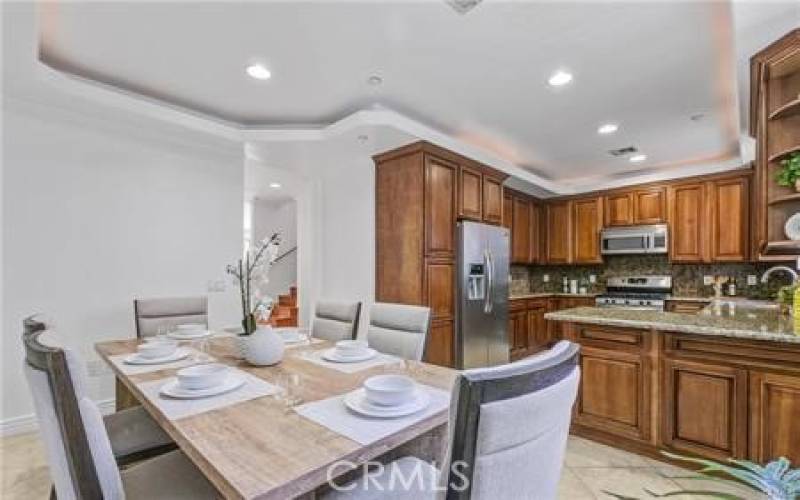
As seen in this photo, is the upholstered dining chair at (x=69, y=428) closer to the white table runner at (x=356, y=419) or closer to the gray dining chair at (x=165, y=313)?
the white table runner at (x=356, y=419)

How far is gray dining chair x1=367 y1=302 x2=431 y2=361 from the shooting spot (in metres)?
2.18

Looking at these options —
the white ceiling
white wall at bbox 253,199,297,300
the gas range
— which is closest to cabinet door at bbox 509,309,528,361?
the gas range

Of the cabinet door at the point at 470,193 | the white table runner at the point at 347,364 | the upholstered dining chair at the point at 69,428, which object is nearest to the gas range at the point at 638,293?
the cabinet door at the point at 470,193

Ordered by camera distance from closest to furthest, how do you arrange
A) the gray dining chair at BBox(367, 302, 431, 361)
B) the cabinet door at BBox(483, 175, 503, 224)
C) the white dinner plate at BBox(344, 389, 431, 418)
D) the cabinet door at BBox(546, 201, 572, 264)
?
1. the white dinner plate at BBox(344, 389, 431, 418)
2. the gray dining chair at BBox(367, 302, 431, 361)
3. the cabinet door at BBox(483, 175, 503, 224)
4. the cabinet door at BBox(546, 201, 572, 264)

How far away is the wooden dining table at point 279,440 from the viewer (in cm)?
89

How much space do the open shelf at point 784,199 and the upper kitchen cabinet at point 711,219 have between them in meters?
2.46

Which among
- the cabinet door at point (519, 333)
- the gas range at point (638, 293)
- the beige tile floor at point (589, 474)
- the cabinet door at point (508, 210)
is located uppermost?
the cabinet door at point (508, 210)

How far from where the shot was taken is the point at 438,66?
2.54m

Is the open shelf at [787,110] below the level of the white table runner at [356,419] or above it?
above

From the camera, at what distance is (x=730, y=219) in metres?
4.45

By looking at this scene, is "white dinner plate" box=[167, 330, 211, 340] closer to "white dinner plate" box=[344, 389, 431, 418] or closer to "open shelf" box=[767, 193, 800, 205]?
"white dinner plate" box=[344, 389, 431, 418]

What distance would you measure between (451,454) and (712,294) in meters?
5.51

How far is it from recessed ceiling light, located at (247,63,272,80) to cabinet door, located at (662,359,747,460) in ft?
10.3

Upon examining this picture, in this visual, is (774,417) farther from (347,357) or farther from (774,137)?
(347,357)
